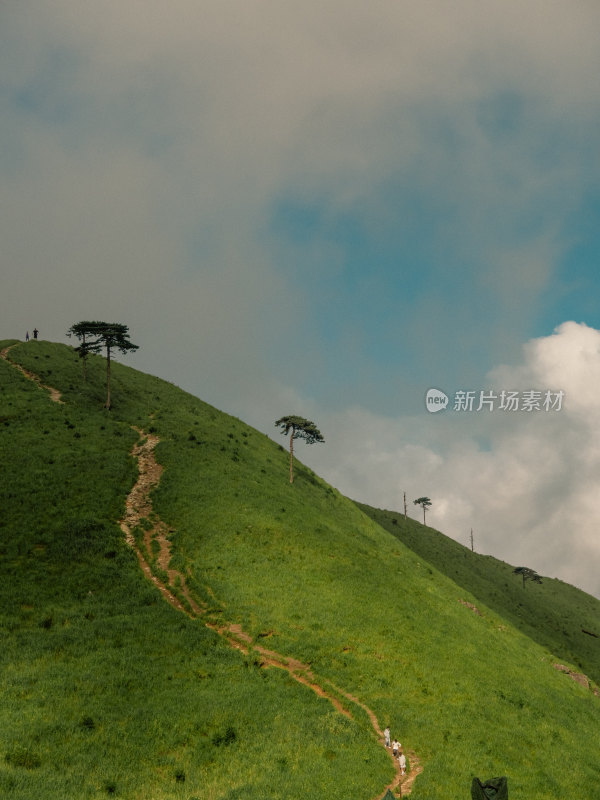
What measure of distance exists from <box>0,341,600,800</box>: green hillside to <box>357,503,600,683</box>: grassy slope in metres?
40.0

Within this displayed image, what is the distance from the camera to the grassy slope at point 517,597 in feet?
299

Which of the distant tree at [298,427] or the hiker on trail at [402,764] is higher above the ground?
the distant tree at [298,427]

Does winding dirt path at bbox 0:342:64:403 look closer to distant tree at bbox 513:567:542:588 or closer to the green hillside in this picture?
the green hillside

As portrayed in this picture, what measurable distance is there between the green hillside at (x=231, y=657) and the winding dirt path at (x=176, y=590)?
0.26 m

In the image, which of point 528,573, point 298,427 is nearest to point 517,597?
point 528,573

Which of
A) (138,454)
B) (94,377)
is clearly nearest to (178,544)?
(138,454)

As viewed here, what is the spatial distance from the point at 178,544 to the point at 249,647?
15243 millimetres

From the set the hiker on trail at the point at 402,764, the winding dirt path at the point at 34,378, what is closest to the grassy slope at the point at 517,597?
the hiker on trail at the point at 402,764

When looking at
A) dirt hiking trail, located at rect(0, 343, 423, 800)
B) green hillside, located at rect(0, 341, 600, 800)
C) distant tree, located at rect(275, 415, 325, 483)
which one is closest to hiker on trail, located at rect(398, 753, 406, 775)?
dirt hiking trail, located at rect(0, 343, 423, 800)

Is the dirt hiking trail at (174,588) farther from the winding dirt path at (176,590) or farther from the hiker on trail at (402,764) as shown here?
the hiker on trail at (402,764)

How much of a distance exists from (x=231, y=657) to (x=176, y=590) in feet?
31.0

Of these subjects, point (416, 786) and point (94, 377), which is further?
point (94, 377)

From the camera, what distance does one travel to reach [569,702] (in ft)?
130

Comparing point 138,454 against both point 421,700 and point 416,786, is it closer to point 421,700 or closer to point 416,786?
point 421,700
